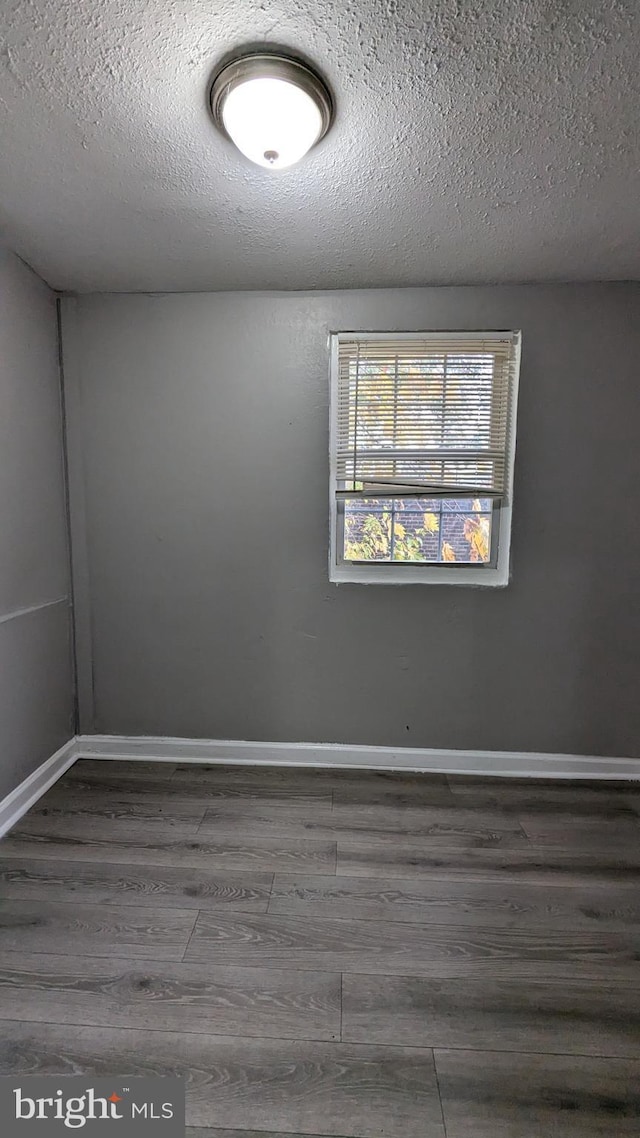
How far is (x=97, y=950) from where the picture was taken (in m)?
1.50

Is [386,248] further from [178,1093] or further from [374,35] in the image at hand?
[178,1093]

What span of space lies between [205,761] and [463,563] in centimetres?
161

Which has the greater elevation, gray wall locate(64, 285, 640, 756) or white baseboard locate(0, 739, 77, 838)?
gray wall locate(64, 285, 640, 756)

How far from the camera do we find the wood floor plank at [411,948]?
145cm

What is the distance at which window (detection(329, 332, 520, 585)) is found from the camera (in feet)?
7.70

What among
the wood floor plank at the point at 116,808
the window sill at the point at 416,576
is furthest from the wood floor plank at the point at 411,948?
the window sill at the point at 416,576

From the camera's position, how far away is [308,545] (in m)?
2.49

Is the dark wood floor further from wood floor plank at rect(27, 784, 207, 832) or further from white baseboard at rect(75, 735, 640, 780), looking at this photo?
white baseboard at rect(75, 735, 640, 780)

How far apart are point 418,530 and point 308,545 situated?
53cm

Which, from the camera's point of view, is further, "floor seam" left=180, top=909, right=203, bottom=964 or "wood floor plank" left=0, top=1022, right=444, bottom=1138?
"floor seam" left=180, top=909, right=203, bottom=964

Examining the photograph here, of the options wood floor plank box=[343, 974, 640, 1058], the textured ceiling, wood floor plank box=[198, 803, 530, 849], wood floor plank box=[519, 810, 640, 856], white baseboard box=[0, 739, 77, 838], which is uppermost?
the textured ceiling

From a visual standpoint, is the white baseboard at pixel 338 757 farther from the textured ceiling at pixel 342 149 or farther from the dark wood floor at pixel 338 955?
the textured ceiling at pixel 342 149

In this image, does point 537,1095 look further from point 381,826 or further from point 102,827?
point 102,827

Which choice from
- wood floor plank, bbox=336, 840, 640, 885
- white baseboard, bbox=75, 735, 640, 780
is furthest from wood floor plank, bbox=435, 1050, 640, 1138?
white baseboard, bbox=75, 735, 640, 780
